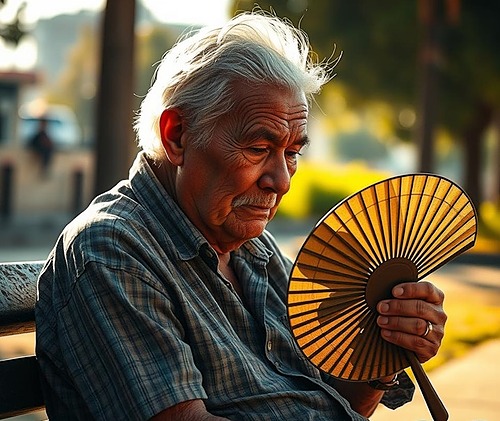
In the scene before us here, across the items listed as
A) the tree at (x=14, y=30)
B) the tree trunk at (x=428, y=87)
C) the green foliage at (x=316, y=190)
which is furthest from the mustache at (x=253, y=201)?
the green foliage at (x=316, y=190)

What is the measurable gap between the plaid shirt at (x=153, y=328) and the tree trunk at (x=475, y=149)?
786 inches

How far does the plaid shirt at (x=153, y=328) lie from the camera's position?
223 cm

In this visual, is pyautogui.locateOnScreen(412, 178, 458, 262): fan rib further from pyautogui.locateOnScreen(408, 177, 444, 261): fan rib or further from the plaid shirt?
the plaid shirt

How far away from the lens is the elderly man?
2244mm

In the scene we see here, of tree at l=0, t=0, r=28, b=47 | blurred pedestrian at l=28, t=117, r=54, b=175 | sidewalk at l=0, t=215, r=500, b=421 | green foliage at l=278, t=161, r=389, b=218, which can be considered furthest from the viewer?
green foliage at l=278, t=161, r=389, b=218

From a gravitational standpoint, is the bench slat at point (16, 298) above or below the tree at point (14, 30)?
above

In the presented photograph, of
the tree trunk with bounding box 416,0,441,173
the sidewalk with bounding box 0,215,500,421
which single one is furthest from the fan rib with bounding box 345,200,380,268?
the tree trunk with bounding box 416,0,441,173

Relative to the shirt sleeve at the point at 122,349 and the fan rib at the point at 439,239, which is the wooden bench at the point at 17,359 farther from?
the fan rib at the point at 439,239

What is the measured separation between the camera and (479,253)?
16.9m

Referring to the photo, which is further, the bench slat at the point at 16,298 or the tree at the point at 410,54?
the tree at the point at 410,54

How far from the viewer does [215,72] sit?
8.13 ft

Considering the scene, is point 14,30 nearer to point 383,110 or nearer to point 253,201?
point 253,201

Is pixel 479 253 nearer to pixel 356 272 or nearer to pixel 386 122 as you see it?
pixel 386 122

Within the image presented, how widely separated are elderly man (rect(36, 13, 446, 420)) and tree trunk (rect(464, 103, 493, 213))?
1993 centimetres
